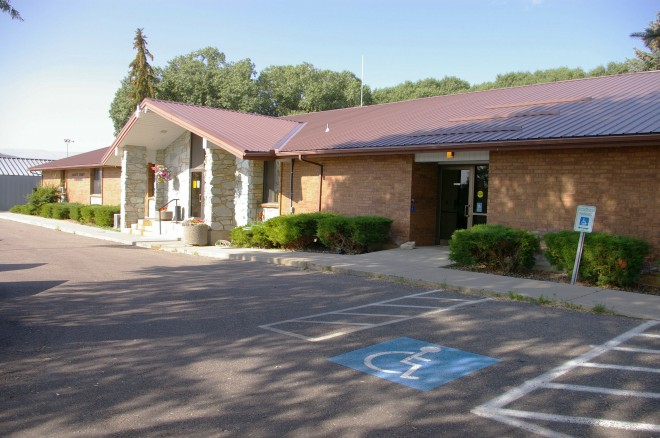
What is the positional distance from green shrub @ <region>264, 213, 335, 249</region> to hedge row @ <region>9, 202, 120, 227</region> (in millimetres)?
12202

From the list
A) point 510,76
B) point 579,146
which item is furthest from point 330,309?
point 510,76

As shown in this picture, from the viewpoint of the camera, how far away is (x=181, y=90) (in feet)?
142

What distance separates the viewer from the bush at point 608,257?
9711 millimetres

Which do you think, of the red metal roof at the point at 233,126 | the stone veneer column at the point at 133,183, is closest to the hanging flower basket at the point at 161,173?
the stone veneer column at the point at 133,183

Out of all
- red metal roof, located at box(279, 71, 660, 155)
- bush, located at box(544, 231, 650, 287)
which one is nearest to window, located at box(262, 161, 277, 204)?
red metal roof, located at box(279, 71, 660, 155)

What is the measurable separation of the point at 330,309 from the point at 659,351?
14.2 feet

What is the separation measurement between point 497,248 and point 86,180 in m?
27.0

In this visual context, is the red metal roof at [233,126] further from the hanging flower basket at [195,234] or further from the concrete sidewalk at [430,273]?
the concrete sidewalk at [430,273]

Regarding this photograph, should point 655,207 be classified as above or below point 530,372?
above

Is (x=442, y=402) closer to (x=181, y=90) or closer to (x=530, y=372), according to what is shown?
(x=530, y=372)

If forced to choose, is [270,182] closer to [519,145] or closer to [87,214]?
[519,145]

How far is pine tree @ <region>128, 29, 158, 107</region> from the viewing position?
4103 centimetres

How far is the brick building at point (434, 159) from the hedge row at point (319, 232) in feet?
3.68

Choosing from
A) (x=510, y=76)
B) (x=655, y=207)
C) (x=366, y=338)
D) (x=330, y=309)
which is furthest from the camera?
(x=510, y=76)
